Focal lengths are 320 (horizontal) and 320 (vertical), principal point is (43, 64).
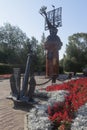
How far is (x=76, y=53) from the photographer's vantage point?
6488 centimetres

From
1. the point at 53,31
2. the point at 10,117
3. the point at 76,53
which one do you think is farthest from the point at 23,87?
the point at 76,53

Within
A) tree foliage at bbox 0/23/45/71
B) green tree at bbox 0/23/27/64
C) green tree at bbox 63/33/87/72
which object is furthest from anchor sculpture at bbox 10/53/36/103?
green tree at bbox 0/23/27/64

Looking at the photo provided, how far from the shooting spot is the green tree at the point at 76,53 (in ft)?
193

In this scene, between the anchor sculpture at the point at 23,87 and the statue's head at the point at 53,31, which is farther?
the statue's head at the point at 53,31

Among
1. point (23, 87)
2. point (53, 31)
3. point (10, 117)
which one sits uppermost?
point (53, 31)

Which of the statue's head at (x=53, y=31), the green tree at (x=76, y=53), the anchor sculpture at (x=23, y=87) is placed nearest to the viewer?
the anchor sculpture at (x=23, y=87)

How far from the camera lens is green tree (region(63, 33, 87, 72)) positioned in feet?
193

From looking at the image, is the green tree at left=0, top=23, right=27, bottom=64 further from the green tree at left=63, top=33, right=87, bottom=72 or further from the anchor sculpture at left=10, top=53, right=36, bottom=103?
the anchor sculpture at left=10, top=53, right=36, bottom=103

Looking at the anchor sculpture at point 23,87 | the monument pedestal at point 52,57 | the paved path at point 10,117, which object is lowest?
the paved path at point 10,117

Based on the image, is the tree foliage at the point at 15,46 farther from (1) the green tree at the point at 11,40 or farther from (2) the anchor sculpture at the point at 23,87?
(2) the anchor sculpture at the point at 23,87

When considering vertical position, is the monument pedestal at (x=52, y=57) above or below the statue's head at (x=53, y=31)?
below

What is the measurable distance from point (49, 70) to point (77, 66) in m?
20.6

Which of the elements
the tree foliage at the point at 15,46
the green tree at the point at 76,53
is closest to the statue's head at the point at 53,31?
the green tree at the point at 76,53

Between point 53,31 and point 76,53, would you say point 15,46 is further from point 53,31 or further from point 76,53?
point 53,31
